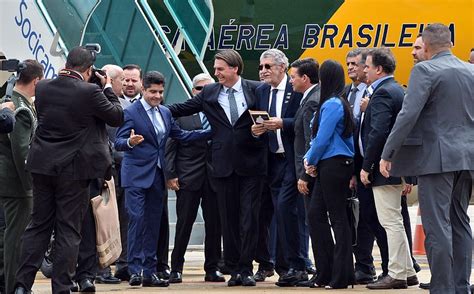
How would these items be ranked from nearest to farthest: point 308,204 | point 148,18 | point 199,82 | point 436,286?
point 436,286 < point 308,204 < point 199,82 < point 148,18

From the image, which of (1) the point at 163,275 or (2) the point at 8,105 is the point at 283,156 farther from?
(2) the point at 8,105

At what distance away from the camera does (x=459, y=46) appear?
1584 centimetres

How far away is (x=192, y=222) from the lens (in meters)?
11.6

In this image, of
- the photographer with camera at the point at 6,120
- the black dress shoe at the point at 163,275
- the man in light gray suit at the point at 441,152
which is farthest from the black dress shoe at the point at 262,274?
the photographer with camera at the point at 6,120

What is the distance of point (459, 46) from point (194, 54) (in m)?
3.24

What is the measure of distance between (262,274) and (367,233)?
1.08 meters

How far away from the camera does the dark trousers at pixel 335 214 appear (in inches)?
413

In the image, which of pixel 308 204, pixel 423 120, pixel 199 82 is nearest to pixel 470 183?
pixel 423 120

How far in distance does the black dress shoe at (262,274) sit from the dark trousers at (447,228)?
2.79 metres

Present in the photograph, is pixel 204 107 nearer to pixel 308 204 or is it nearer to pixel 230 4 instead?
pixel 308 204

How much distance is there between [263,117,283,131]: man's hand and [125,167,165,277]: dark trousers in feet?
3.44

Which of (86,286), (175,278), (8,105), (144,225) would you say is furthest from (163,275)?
(8,105)

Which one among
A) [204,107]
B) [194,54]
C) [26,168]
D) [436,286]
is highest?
[194,54]

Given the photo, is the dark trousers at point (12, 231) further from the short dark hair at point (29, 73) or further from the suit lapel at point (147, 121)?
the suit lapel at point (147, 121)
